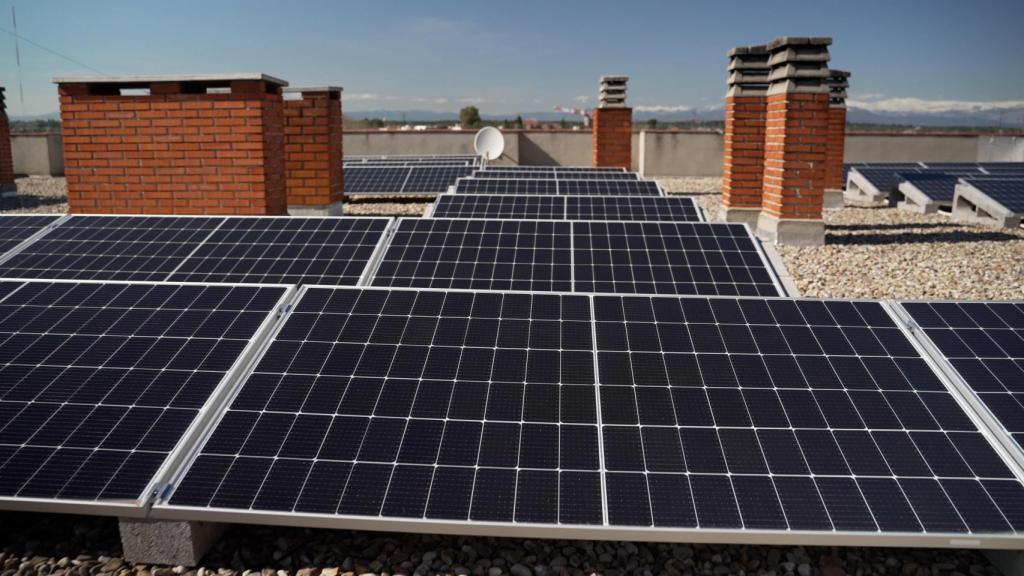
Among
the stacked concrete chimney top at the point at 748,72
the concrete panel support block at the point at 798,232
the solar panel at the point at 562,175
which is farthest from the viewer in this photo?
the solar panel at the point at 562,175

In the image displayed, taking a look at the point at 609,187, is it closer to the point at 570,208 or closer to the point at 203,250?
the point at 570,208

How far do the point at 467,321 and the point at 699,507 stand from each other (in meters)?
2.17

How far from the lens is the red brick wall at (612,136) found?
1058 inches

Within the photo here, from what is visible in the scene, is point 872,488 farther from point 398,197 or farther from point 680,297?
point 398,197

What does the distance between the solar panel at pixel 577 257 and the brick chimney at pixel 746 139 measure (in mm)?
8467

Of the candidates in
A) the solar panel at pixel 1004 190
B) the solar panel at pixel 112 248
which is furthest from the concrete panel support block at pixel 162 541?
the solar panel at pixel 1004 190

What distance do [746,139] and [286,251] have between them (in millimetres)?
12315

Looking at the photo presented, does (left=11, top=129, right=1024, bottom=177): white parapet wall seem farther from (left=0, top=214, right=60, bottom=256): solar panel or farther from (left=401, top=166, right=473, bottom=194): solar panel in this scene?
(left=0, top=214, right=60, bottom=256): solar panel

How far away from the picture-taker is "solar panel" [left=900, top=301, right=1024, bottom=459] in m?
4.33

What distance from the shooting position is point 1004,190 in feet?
62.6

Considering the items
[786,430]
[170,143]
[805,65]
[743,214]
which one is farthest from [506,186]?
→ [786,430]

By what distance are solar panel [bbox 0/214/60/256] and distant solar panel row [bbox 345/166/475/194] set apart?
475 inches

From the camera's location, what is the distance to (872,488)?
12.7ft

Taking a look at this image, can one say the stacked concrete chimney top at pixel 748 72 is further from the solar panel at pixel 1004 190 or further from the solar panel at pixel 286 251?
the solar panel at pixel 286 251
